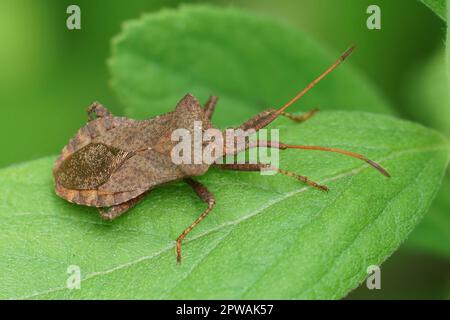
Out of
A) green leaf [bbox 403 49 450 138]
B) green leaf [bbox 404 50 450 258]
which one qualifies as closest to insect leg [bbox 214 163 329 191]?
green leaf [bbox 404 50 450 258]

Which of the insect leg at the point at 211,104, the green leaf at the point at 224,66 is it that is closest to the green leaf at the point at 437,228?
the green leaf at the point at 224,66

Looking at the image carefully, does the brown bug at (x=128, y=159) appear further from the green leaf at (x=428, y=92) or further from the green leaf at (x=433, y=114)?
the green leaf at (x=428, y=92)

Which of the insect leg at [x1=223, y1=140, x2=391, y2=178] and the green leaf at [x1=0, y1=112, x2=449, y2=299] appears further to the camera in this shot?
the insect leg at [x1=223, y1=140, x2=391, y2=178]

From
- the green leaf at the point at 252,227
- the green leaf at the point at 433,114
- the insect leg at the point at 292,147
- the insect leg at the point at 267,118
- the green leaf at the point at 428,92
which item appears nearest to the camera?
the green leaf at the point at 252,227

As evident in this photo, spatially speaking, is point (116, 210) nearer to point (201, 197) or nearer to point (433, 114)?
point (201, 197)

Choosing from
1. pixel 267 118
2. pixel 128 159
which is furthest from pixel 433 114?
pixel 128 159

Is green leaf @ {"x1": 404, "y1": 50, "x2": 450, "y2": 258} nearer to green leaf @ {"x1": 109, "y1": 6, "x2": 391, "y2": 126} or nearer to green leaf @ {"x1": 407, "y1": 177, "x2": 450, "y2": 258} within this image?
green leaf @ {"x1": 407, "y1": 177, "x2": 450, "y2": 258}
